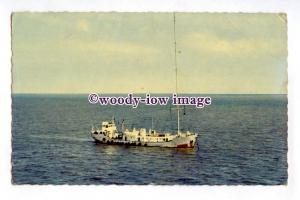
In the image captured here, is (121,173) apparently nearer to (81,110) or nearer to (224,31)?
(81,110)

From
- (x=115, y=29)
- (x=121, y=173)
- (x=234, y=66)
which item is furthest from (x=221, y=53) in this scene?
(x=121, y=173)

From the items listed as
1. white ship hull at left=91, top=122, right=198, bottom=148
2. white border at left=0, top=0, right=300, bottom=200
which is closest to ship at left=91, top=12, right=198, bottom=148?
white ship hull at left=91, top=122, right=198, bottom=148

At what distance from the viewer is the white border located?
7.07ft

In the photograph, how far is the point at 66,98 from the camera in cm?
218

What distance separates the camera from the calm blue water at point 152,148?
2.16m

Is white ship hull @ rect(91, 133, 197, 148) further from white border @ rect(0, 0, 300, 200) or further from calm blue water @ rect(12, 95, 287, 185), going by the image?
white border @ rect(0, 0, 300, 200)
